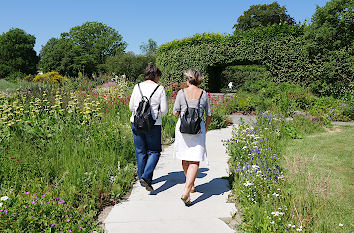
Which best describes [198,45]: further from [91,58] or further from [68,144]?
[91,58]

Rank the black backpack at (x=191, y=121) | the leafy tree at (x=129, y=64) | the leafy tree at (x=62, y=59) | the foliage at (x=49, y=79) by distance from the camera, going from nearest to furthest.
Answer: the black backpack at (x=191, y=121) < the foliage at (x=49, y=79) < the leafy tree at (x=129, y=64) < the leafy tree at (x=62, y=59)

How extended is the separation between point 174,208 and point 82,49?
5182 cm

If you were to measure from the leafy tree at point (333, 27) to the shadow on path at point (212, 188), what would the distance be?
33.6ft

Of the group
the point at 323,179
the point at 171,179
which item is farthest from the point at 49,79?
the point at 323,179

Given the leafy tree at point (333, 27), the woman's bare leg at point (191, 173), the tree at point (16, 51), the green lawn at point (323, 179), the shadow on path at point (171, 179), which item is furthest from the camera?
the tree at point (16, 51)

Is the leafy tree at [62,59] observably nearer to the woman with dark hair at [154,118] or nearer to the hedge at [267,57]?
the hedge at [267,57]

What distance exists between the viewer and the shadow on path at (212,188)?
149 inches

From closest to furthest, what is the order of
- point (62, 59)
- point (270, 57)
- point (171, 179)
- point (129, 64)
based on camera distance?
point (171, 179), point (270, 57), point (129, 64), point (62, 59)

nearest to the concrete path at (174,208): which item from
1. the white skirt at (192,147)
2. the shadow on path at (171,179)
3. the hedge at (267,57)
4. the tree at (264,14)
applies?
the shadow on path at (171,179)

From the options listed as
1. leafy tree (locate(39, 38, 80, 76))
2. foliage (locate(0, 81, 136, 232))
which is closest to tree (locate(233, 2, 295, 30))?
leafy tree (locate(39, 38, 80, 76))

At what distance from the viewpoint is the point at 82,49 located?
50.6 m

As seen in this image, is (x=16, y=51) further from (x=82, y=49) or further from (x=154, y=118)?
(x=154, y=118)

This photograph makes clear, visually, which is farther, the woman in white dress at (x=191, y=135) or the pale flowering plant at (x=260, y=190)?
the woman in white dress at (x=191, y=135)

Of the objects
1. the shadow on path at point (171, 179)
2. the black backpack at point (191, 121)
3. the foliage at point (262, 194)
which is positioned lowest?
the shadow on path at point (171, 179)
